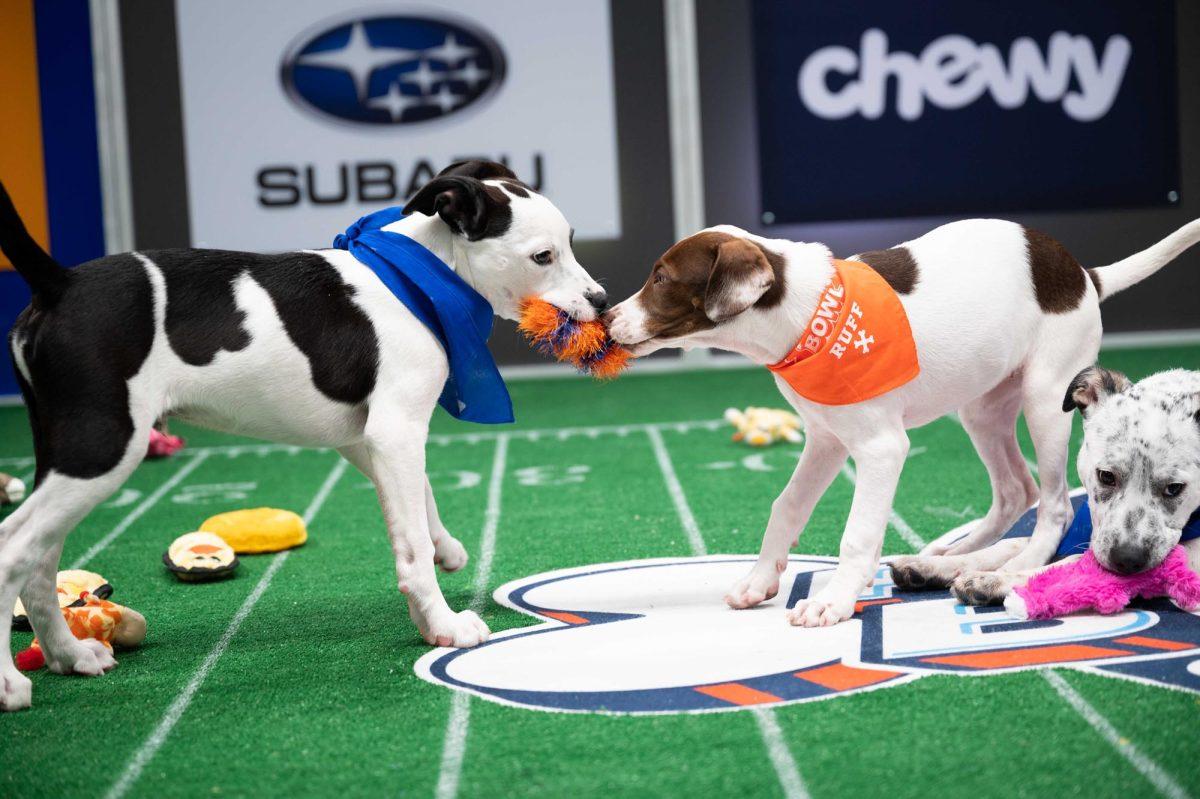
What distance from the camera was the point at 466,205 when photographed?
4273mm

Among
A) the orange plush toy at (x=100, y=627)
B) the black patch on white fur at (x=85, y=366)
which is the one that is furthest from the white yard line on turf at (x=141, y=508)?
the black patch on white fur at (x=85, y=366)

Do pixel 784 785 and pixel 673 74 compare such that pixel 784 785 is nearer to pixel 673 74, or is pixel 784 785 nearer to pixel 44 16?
pixel 673 74

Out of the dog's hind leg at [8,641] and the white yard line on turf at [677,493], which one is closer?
the dog's hind leg at [8,641]

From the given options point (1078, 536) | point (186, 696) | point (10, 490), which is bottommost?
point (10, 490)

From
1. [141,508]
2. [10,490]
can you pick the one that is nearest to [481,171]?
[141,508]

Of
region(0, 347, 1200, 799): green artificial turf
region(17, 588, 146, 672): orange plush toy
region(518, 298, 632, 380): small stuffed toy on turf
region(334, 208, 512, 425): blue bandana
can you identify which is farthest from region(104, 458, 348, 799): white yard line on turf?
region(518, 298, 632, 380): small stuffed toy on turf

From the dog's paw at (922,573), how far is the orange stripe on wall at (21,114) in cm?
1102

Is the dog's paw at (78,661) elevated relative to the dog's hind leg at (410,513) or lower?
lower

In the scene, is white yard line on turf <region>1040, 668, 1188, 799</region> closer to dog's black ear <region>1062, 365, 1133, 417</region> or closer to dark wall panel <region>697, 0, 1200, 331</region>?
dog's black ear <region>1062, 365, 1133, 417</region>

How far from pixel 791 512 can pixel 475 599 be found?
123 centimetres

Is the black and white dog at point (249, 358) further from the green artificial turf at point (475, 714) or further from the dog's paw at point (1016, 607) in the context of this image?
the dog's paw at point (1016, 607)

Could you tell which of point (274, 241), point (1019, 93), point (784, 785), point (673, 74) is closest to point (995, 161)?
point (1019, 93)

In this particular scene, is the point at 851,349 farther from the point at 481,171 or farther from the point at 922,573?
the point at 481,171

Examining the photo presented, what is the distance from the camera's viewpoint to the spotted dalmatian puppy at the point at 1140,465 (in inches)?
155
